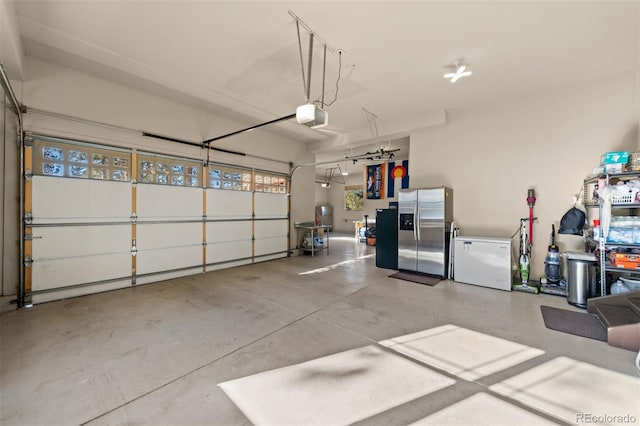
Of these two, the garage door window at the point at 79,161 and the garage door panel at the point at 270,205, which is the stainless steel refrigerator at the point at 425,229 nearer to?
the garage door panel at the point at 270,205

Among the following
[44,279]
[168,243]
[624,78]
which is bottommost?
[44,279]

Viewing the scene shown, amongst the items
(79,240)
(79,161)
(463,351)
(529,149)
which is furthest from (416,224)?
(79,161)

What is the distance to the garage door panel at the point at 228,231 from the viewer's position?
574 cm

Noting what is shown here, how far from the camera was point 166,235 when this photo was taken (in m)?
5.03

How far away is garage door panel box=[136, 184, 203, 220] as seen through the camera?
472cm

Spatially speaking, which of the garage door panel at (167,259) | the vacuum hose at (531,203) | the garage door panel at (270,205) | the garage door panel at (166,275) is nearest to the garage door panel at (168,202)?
the garage door panel at (167,259)

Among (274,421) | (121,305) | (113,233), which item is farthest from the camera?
(113,233)

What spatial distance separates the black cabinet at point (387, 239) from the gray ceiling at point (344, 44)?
2.63 m

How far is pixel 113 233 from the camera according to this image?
14.3 ft

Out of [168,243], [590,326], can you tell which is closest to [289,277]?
[168,243]

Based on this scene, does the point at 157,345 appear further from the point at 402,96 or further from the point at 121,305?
the point at 402,96

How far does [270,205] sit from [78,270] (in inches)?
160

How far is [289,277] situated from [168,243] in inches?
99.5

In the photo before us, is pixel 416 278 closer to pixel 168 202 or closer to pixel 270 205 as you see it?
pixel 270 205
